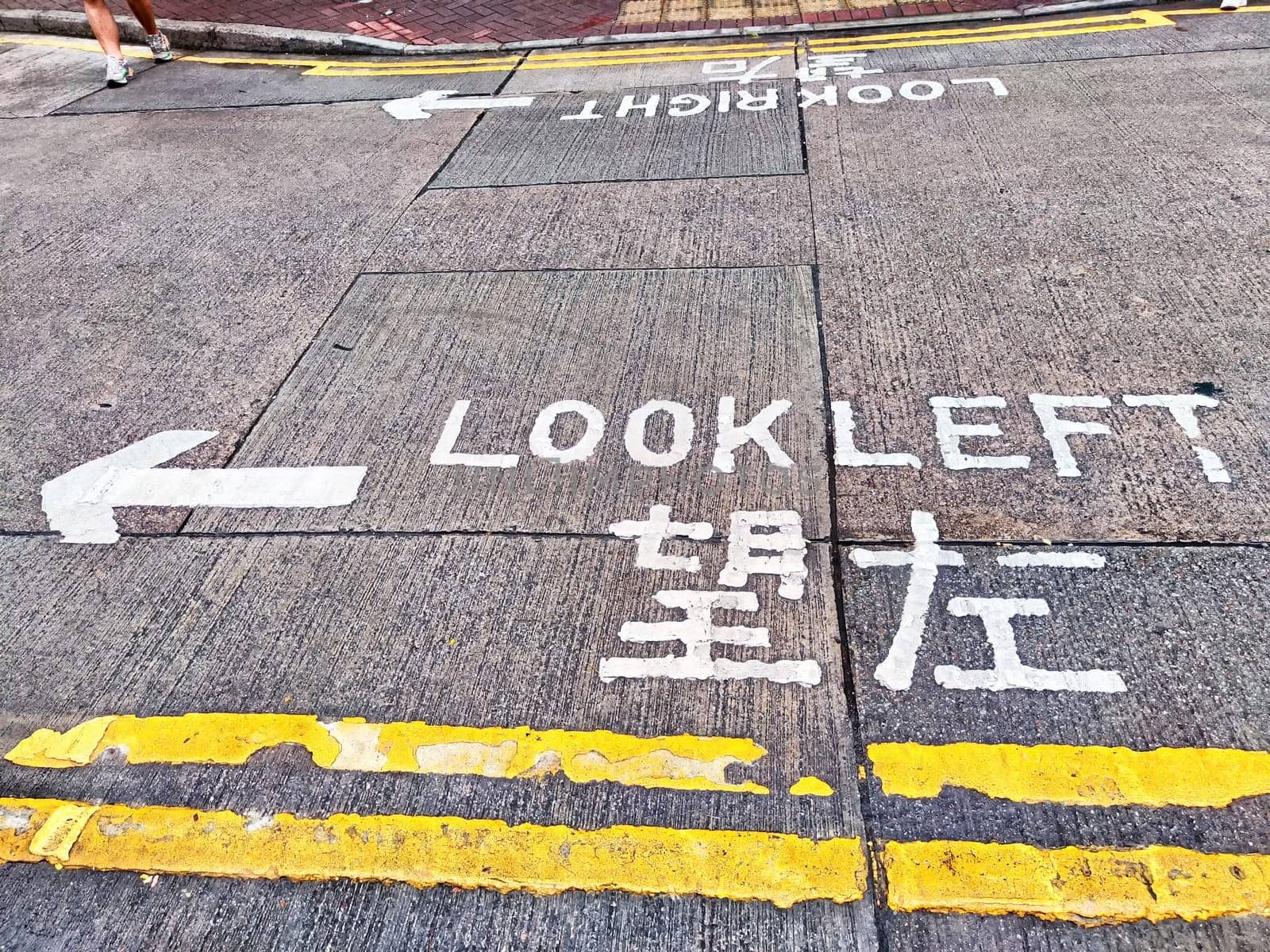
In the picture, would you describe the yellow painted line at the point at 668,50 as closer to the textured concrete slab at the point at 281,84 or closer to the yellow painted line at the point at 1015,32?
the yellow painted line at the point at 1015,32

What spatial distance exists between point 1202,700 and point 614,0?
902 cm

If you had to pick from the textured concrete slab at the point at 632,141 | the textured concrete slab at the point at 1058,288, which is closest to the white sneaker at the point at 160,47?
the textured concrete slab at the point at 632,141

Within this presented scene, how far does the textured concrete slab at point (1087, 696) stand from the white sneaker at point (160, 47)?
8559 mm

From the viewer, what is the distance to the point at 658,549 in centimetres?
319

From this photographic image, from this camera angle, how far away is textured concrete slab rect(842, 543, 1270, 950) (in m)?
2.22

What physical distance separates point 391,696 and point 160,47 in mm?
8208

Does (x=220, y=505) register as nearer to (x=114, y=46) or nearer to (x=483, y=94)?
(x=483, y=94)

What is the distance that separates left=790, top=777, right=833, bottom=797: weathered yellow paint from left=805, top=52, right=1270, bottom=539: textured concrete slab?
102 cm

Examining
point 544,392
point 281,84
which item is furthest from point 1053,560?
point 281,84

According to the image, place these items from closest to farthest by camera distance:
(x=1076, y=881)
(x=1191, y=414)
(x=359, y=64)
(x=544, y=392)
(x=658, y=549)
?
(x=1076, y=881) → (x=658, y=549) → (x=1191, y=414) → (x=544, y=392) → (x=359, y=64)

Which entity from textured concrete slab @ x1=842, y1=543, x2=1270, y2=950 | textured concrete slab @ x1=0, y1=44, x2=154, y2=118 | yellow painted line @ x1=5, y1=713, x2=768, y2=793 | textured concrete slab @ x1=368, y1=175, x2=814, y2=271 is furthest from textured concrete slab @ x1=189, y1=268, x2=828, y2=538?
textured concrete slab @ x1=0, y1=44, x2=154, y2=118

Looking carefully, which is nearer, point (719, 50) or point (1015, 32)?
point (1015, 32)

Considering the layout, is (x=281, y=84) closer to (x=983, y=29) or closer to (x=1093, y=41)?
(x=983, y=29)

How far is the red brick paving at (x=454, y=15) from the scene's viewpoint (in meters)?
8.45
